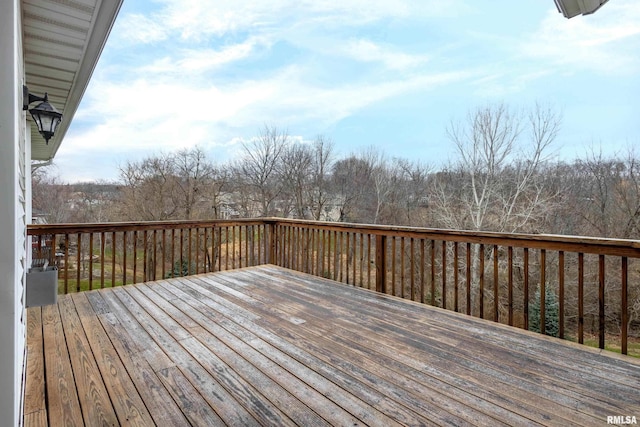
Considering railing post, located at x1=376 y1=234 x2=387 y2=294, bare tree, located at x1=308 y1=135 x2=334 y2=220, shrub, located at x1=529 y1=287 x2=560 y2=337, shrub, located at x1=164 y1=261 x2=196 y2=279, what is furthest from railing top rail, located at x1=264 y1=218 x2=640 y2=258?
bare tree, located at x1=308 y1=135 x2=334 y2=220

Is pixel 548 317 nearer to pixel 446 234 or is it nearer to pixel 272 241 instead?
pixel 446 234

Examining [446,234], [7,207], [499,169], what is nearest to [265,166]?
[499,169]

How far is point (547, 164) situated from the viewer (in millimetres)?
11398

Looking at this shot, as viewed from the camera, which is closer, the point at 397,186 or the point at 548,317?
the point at 548,317

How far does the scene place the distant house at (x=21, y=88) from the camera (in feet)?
3.30

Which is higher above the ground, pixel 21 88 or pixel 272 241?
pixel 21 88

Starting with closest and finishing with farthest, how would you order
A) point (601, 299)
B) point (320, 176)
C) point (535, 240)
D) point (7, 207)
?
point (7, 207) → point (601, 299) → point (535, 240) → point (320, 176)

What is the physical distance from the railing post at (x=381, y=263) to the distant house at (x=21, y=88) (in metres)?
3.14

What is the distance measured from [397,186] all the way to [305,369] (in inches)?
525

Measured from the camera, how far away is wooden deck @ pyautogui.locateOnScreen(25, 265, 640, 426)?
5.15ft

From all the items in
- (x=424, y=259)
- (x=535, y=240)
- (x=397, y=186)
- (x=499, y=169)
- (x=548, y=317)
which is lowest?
(x=548, y=317)

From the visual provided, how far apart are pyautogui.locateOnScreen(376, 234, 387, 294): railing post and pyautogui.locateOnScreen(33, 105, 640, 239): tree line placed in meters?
9.55

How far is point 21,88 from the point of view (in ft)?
6.23

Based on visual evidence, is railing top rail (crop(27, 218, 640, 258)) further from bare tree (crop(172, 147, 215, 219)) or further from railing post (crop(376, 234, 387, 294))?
bare tree (crop(172, 147, 215, 219))
